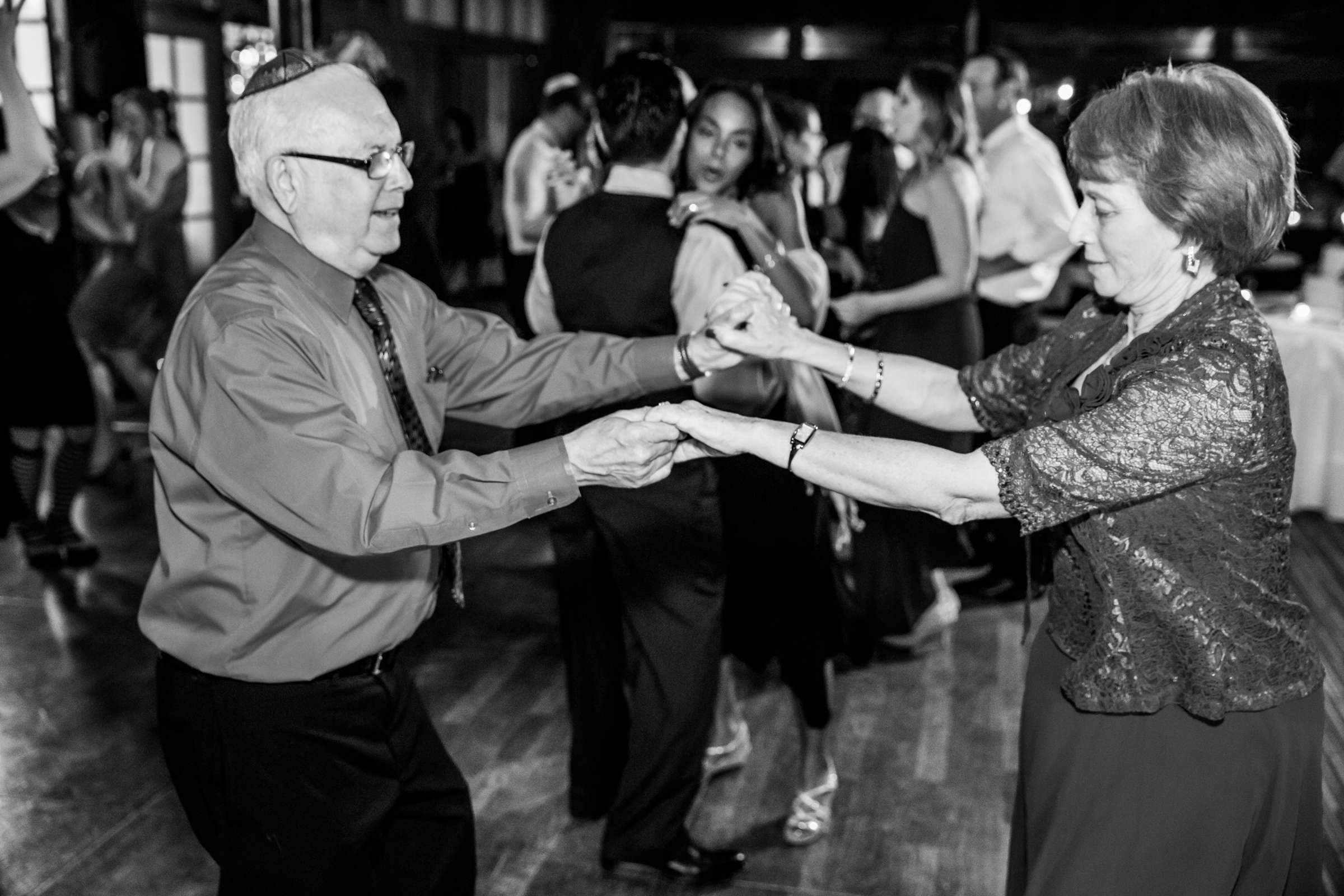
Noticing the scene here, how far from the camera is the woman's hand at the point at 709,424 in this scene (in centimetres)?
176

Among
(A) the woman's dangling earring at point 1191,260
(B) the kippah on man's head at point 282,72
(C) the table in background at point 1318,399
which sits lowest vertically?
(C) the table in background at point 1318,399

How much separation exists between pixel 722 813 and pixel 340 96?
1.87m

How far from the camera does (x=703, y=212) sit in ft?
8.82

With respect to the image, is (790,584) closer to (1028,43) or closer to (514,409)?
(514,409)

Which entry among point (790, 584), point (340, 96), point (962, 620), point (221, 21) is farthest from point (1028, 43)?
point (340, 96)

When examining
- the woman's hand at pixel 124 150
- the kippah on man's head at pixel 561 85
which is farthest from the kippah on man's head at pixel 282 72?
the kippah on man's head at pixel 561 85

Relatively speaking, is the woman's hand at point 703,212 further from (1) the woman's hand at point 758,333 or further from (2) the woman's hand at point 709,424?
(2) the woman's hand at point 709,424

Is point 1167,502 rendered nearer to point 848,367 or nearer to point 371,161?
point 848,367

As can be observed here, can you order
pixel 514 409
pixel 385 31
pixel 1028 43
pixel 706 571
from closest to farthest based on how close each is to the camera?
pixel 514 409
pixel 706 571
pixel 385 31
pixel 1028 43

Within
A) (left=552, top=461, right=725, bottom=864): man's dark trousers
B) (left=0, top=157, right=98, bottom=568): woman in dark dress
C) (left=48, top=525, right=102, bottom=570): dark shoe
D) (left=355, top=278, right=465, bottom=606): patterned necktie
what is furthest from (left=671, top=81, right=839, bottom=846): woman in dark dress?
(left=48, top=525, right=102, bottom=570): dark shoe

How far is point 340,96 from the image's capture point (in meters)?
1.85

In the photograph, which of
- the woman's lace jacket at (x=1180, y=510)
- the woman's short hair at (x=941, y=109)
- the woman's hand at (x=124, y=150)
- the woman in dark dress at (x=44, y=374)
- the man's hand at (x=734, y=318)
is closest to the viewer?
the woman's lace jacket at (x=1180, y=510)

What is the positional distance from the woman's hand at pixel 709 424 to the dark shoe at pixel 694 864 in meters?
1.24

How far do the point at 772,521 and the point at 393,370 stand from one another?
1.28m
